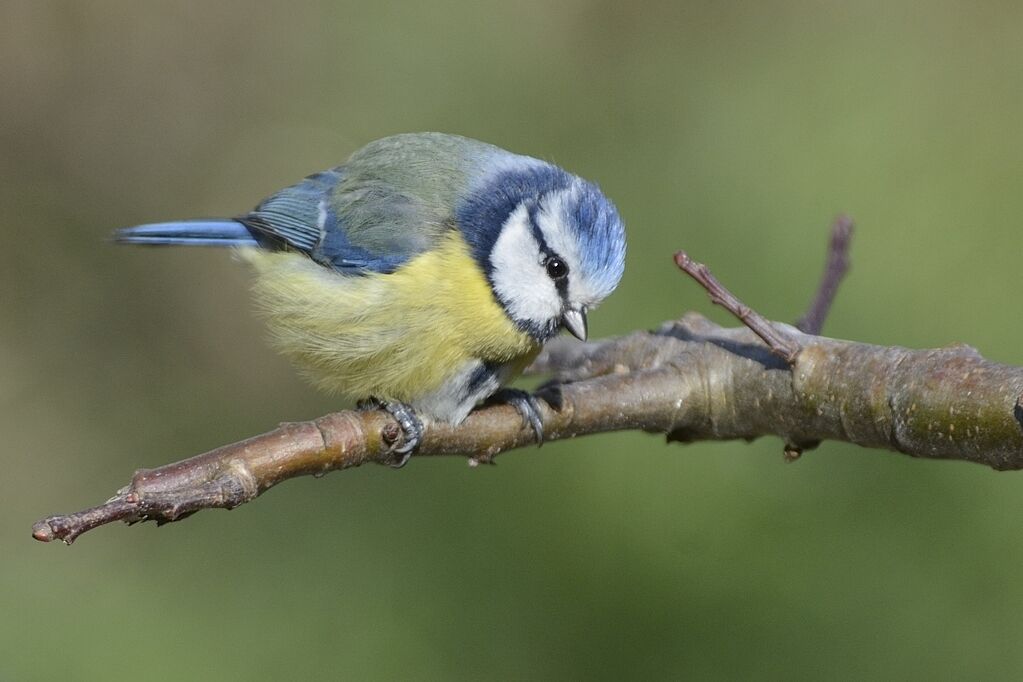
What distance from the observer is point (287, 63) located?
4.43m

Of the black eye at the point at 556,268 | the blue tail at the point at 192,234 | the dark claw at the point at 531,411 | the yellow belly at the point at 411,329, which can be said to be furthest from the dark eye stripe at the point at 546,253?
the blue tail at the point at 192,234

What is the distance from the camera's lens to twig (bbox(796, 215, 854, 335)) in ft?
6.94

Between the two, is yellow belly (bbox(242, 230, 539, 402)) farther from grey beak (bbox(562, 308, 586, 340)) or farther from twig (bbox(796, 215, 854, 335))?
twig (bbox(796, 215, 854, 335))

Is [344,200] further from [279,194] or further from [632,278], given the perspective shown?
[632,278]

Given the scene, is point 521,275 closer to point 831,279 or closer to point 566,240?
point 566,240

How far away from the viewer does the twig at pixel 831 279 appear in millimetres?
2115

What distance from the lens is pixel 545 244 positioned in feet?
7.45

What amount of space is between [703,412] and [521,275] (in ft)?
1.60

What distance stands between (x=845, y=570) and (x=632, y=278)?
43.4 inches

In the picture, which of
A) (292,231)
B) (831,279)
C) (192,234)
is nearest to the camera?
(831,279)

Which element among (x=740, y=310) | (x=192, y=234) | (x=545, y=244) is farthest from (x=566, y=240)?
(x=192, y=234)

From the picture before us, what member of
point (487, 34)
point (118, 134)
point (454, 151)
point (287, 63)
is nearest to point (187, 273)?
point (118, 134)

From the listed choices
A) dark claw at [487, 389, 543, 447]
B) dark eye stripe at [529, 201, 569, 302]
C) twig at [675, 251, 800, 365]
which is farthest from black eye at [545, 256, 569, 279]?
twig at [675, 251, 800, 365]

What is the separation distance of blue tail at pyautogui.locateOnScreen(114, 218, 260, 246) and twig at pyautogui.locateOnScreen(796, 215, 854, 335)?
1.29 metres
